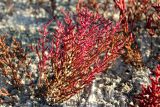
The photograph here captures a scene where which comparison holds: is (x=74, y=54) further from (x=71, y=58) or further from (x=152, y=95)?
(x=152, y=95)

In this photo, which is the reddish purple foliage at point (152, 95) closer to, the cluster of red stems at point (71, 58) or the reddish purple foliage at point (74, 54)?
the cluster of red stems at point (71, 58)

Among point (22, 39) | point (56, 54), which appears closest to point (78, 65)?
point (56, 54)

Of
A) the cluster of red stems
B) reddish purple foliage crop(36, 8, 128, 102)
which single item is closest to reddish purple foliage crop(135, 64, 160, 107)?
the cluster of red stems

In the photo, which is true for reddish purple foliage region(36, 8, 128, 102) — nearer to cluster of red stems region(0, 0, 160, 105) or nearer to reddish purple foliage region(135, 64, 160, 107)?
cluster of red stems region(0, 0, 160, 105)

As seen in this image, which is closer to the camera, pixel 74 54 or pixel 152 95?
pixel 152 95

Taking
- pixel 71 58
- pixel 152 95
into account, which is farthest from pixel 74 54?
pixel 152 95

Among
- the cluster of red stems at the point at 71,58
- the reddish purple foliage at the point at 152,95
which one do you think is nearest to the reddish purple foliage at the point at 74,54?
the cluster of red stems at the point at 71,58

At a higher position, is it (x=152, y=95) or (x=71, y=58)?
(x=71, y=58)

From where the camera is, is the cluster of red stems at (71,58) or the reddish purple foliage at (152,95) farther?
the cluster of red stems at (71,58)
